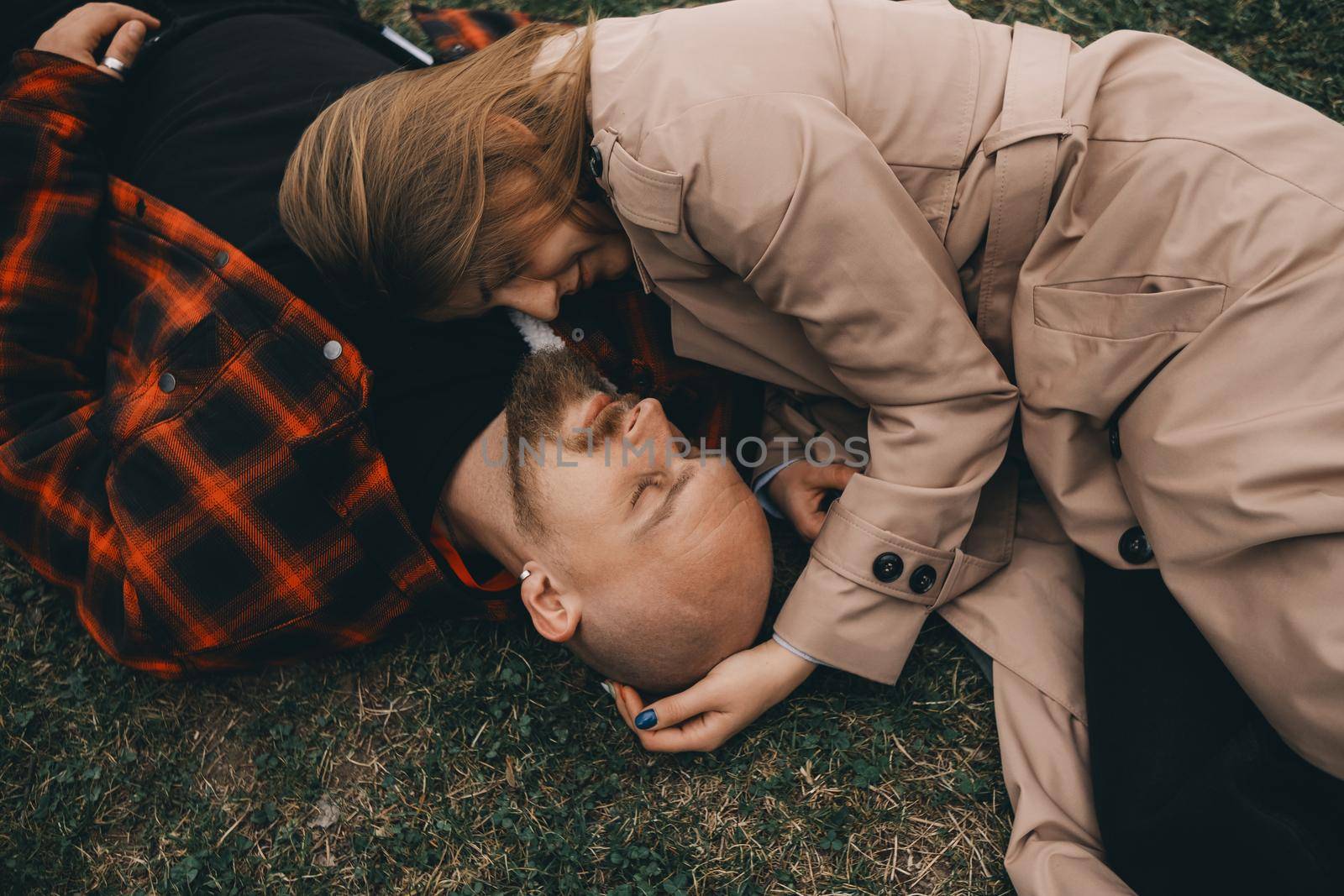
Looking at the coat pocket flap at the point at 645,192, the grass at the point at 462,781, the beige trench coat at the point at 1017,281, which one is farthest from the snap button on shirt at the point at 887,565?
the coat pocket flap at the point at 645,192

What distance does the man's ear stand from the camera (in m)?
2.32

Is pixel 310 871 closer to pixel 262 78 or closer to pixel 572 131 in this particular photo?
pixel 572 131

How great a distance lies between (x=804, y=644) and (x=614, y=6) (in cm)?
260

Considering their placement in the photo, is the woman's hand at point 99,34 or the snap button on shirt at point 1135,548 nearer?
the snap button on shirt at point 1135,548

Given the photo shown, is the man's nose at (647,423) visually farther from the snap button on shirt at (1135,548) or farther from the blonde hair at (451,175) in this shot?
the snap button on shirt at (1135,548)

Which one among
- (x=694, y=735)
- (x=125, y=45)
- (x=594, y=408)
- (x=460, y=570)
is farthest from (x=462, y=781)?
(x=125, y=45)

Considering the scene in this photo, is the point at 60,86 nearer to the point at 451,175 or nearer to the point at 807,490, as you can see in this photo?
the point at 451,175

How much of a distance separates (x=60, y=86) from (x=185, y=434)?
132 cm

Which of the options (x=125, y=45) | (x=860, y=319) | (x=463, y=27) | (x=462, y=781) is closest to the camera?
(x=860, y=319)

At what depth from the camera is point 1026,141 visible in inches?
82.9

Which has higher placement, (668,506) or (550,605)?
(668,506)

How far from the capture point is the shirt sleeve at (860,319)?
2.03 meters

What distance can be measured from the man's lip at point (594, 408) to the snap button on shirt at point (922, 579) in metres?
0.94

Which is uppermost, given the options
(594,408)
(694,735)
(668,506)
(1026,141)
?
(1026,141)
